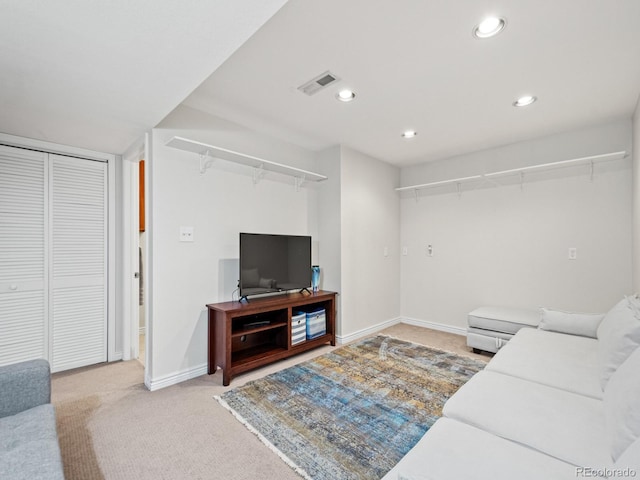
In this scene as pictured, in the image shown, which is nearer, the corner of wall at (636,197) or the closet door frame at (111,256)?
the corner of wall at (636,197)

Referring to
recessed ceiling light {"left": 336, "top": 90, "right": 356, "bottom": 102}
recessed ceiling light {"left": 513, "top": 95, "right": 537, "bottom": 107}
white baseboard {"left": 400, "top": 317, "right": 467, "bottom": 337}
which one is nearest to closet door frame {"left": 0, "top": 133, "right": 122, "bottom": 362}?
recessed ceiling light {"left": 336, "top": 90, "right": 356, "bottom": 102}

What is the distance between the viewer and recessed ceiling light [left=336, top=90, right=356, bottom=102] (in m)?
2.47

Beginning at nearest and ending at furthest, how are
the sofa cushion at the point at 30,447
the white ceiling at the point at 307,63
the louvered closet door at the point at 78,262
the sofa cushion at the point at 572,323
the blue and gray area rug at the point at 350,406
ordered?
the sofa cushion at the point at 30,447
the white ceiling at the point at 307,63
the blue and gray area rug at the point at 350,406
the sofa cushion at the point at 572,323
the louvered closet door at the point at 78,262

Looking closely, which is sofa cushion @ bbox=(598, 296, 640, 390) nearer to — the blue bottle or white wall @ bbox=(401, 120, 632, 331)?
white wall @ bbox=(401, 120, 632, 331)

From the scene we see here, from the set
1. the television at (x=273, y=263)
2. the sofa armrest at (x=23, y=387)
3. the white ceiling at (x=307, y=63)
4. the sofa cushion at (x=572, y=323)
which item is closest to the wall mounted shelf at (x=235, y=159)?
the white ceiling at (x=307, y=63)

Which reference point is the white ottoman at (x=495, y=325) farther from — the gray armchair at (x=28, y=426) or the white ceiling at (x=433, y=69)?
the gray armchair at (x=28, y=426)

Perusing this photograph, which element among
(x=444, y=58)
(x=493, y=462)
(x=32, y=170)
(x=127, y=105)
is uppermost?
(x=444, y=58)

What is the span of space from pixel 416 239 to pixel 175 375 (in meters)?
3.53

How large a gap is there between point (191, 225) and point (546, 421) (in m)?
2.74

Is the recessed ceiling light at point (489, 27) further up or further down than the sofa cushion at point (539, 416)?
further up

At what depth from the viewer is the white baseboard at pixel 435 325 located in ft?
13.5

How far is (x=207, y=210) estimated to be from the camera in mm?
2873

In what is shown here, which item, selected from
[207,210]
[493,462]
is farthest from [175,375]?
[493,462]

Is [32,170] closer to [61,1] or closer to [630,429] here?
[61,1]
